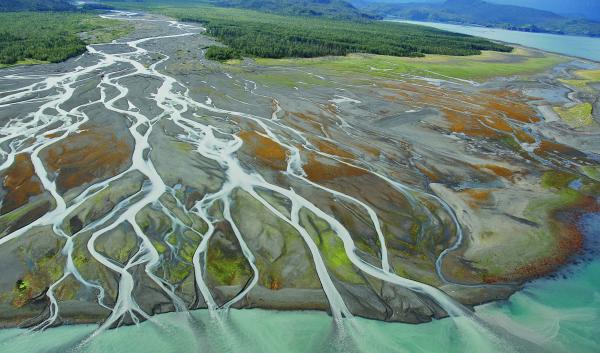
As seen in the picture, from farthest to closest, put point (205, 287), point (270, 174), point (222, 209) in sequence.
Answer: point (270, 174), point (222, 209), point (205, 287)

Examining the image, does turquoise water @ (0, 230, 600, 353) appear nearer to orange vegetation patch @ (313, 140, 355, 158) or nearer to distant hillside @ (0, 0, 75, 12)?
orange vegetation patch @ (313, 140, 355, 158)

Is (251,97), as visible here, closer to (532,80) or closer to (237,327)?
(237,327)

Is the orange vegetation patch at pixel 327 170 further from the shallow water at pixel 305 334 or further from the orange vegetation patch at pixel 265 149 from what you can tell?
the shallow water at pixel 305 334

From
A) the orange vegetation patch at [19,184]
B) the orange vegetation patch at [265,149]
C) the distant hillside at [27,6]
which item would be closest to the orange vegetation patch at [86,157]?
the orange vegetation patch at [19,184]

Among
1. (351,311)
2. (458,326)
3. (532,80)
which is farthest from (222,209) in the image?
(532,80)

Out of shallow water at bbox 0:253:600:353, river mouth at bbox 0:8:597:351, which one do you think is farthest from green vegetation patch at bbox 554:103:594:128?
shallow water at bbox 0:253:600:353

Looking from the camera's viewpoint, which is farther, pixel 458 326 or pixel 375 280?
pixel 375 280
